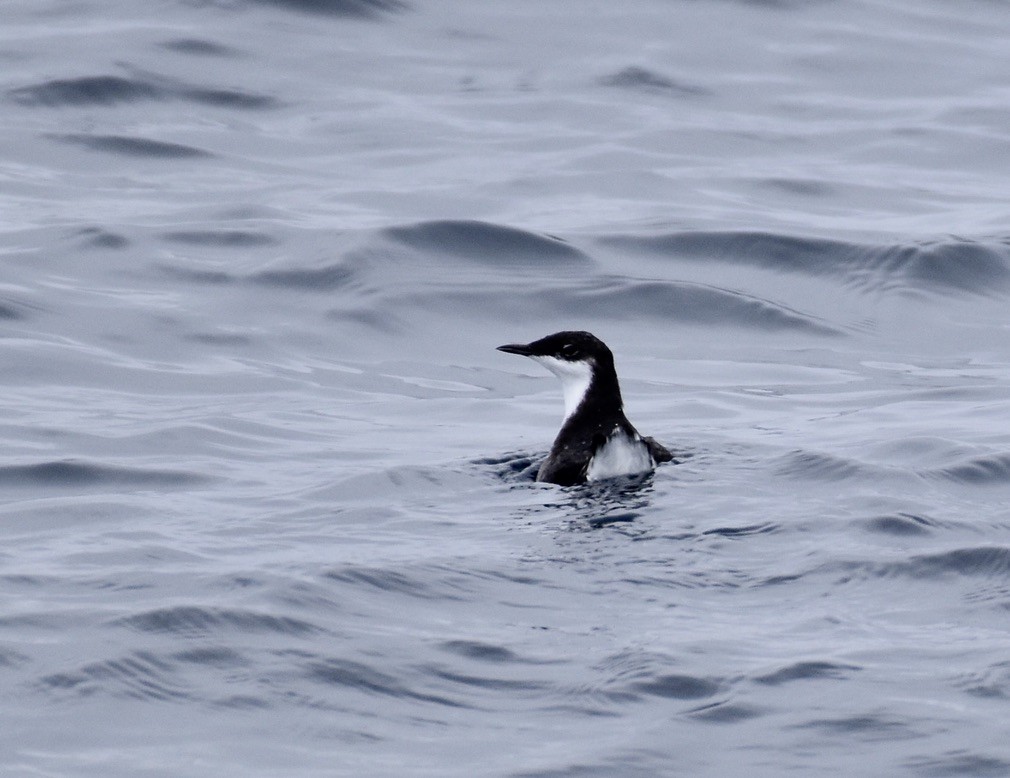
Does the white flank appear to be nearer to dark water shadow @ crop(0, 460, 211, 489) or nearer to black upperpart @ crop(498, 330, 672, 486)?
black upperpart @ crop(498, 330, 672, 486)

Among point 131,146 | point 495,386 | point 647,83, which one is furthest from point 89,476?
point 647,83

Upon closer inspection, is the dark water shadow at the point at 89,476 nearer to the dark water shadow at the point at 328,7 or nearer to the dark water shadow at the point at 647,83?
the dark water shadow at the point at 647,83

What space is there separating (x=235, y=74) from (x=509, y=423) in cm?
868

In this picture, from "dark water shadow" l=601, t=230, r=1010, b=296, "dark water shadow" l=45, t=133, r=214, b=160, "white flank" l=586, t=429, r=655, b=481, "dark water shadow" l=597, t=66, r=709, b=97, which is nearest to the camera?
"white flank" l=586, t=429, r=655, b=481

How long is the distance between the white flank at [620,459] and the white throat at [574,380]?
49 centimetres

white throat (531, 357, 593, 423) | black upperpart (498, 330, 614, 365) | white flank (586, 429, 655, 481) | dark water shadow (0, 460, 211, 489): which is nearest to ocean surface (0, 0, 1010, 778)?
dark water shadow (0, 460, 211, 489)

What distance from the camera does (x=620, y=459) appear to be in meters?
9.26

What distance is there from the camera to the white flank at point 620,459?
9.22 metres

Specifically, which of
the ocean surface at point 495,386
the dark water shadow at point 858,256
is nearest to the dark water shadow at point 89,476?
the ocean surface at point 495,386

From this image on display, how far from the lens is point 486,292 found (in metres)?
13.6

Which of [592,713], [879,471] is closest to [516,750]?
[592,713]

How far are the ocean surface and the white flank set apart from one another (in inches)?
5.6

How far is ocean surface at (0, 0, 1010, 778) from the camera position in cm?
598

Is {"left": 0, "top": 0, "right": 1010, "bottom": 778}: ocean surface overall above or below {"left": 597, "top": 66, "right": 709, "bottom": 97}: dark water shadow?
below
